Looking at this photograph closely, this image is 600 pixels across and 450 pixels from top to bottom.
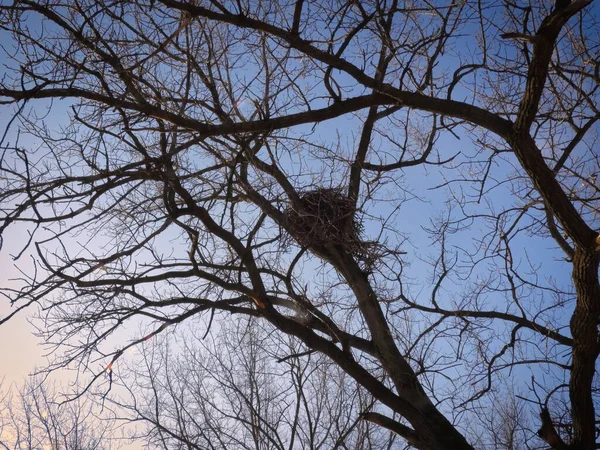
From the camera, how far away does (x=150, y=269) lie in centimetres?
495

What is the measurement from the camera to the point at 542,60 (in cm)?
337

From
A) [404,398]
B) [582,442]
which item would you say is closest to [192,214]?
[404,398]

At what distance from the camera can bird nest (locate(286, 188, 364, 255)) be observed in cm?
480

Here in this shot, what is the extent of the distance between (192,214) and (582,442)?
12.8 feet

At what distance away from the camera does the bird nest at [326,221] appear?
480cm

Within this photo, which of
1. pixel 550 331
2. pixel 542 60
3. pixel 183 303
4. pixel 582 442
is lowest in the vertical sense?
pixel 582 442

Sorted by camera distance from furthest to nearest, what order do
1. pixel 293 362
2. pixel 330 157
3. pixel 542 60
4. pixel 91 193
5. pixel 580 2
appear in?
pixel 293 362, pixel 330 157, pixel 91 193, pixel 542 60, pixel 580 2

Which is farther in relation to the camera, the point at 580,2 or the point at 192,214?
the point at 192,214

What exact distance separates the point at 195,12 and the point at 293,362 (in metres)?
4.60

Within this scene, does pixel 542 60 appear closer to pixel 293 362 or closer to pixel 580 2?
pixel 580 2

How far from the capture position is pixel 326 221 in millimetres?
4918

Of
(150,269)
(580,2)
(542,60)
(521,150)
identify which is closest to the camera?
(580,2)

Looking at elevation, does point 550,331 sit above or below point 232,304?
below

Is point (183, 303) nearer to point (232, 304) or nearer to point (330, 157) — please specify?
point (232, 304)
